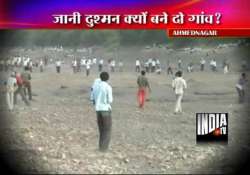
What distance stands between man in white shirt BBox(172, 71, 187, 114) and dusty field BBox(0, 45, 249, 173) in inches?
2.3

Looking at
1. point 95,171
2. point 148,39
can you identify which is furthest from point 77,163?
point 148,39

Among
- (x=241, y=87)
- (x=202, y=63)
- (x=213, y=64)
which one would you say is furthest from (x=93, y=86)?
(x=241, y=87)

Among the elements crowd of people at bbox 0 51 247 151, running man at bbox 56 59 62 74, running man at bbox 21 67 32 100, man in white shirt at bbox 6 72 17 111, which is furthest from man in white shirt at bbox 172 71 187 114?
man in white shirt at bbox 6 72 17 111

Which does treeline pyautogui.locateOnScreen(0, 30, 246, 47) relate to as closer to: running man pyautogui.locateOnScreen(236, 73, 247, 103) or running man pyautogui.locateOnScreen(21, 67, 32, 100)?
running man pyautogui.locateOnScreen(21, 67, 32, 100)

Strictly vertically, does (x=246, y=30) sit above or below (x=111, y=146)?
above

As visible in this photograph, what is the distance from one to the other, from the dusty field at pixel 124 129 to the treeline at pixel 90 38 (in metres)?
0.33

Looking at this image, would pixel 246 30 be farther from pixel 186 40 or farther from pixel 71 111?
pixel 71 111

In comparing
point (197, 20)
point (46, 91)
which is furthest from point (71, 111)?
point (197, 20)

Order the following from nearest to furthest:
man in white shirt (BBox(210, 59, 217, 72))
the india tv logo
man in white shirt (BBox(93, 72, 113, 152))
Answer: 1. man in white shirt (BBox(93, 72, 113, 152))
2. the india tv logo
3. man in white shirt (BBox(210, 59, 217, 72))

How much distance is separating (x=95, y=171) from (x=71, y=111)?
2.56 feet

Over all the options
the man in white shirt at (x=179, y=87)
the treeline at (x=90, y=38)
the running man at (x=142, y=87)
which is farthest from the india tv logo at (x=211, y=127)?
the treeline at (x=90, y=38)

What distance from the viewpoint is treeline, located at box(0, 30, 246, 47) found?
2081cm

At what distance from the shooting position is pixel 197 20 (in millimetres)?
20828

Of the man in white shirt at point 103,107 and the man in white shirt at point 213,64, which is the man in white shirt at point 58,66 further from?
the man in white shirt at point 213,64
